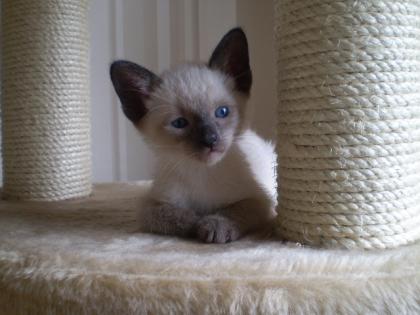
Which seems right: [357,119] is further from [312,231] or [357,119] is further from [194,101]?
[194,101]

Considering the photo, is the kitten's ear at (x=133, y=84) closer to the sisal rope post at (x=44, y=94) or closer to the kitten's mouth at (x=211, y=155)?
the kitten's mouth at (x=211, y=155)

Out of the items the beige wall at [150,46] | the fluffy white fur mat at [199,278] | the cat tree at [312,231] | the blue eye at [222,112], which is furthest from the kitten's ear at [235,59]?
the beige wall at [150,46]

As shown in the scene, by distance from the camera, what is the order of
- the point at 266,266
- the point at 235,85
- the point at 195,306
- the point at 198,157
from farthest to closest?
the point at 235,85
the point at 198,157
the point at 266,266
the point at 195,306

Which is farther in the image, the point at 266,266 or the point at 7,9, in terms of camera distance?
the point at 7,9

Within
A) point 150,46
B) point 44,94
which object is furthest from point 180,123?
point 150,46

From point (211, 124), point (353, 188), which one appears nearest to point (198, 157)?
point (211, 124)

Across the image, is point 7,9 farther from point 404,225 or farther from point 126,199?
point 404,225

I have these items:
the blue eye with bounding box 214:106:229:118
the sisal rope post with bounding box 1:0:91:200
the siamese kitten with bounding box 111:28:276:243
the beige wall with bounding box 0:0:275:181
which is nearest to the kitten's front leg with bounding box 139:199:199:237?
the siamese kitten with bounding box 111:28:276:243
